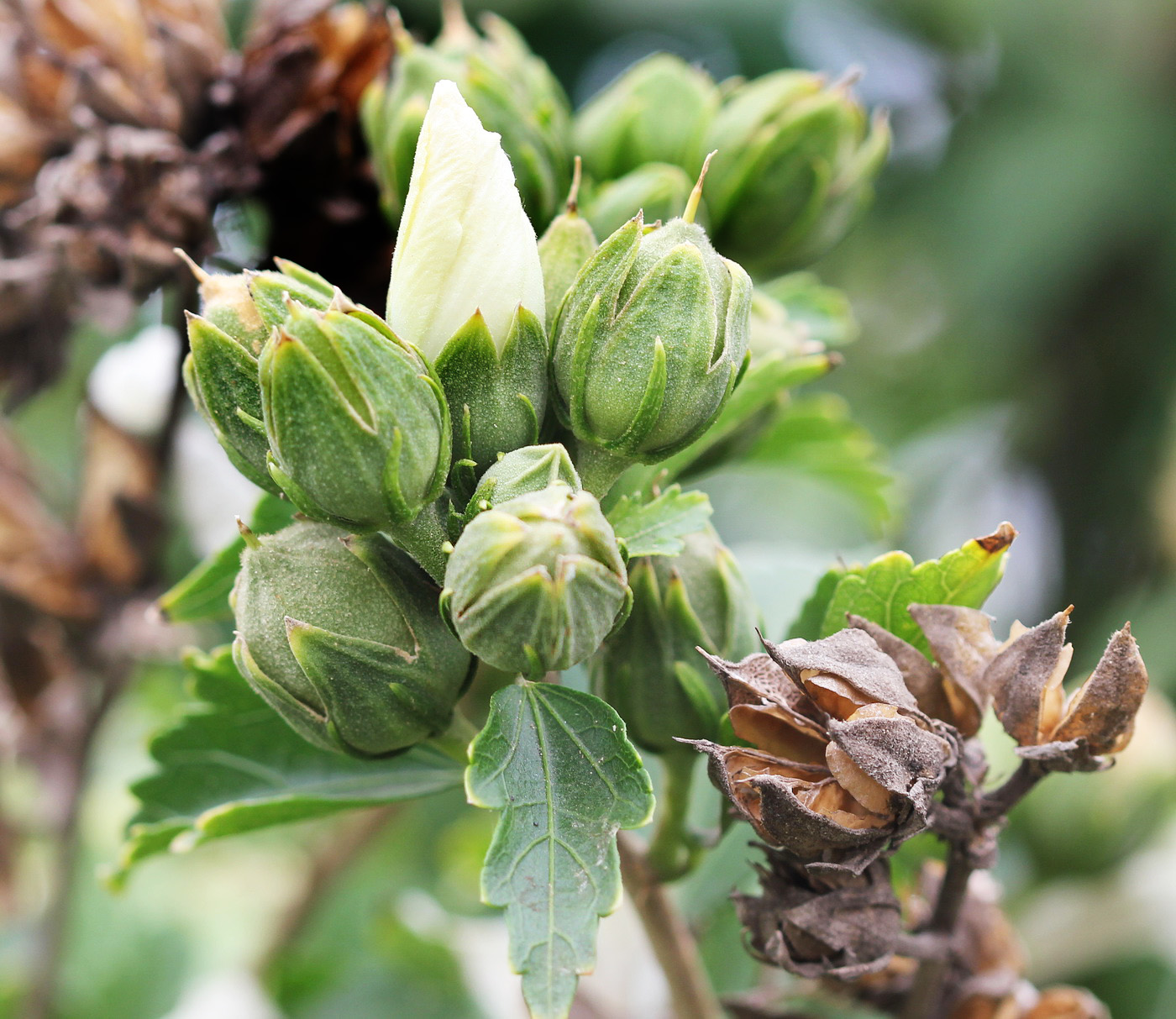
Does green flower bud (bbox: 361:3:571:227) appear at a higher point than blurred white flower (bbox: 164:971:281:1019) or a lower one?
higher

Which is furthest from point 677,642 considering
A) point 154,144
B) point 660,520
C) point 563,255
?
point 154,144

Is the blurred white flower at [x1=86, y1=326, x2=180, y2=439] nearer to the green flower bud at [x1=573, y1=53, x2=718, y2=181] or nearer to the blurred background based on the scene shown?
the blurred background

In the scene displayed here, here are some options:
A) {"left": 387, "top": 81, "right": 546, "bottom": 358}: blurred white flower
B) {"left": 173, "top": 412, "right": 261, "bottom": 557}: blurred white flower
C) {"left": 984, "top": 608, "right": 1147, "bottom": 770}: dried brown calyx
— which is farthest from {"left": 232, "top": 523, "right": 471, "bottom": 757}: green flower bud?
{"left": 173, "top": 412, "right": 261, "bottom": 557}: blurred white flower

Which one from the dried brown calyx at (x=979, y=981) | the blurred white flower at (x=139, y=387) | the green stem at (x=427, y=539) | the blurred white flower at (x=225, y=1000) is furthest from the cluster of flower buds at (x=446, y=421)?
the blurred white flower at (x=225, y=1000)

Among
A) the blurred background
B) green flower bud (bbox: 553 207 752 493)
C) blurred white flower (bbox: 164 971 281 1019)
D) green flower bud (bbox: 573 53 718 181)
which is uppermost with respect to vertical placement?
green flower bud (bbox: 573 53 718 181)

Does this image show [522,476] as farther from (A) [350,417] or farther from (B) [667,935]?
(B) [667,935]

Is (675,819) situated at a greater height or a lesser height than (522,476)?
lesser

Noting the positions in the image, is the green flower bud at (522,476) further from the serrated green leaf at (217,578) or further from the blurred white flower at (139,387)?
the blurred white flower at (139,387)
